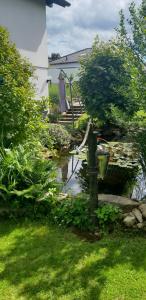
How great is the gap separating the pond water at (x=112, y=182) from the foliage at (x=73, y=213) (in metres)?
1.50

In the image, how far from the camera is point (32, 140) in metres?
6.25

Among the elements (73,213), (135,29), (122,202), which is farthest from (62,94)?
(73,213)

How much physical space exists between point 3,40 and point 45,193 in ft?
12.3

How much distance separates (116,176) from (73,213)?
3078mm

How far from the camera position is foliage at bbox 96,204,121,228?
13.4 feet

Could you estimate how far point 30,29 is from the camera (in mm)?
12953

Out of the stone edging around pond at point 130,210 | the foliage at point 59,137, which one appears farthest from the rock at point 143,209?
the foliage at point 59,137

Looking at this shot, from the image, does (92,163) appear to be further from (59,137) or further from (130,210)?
(59,137)

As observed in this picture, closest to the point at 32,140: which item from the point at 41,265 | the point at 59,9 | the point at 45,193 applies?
the point at 45,193

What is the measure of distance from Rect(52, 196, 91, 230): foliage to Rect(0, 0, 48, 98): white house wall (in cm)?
857

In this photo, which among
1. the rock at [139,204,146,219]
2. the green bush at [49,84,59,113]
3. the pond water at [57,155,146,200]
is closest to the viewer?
the rock at [139,204,146,219]

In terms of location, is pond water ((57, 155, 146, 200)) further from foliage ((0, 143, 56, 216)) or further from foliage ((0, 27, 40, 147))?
foliage ((0, 27, 40, 147))

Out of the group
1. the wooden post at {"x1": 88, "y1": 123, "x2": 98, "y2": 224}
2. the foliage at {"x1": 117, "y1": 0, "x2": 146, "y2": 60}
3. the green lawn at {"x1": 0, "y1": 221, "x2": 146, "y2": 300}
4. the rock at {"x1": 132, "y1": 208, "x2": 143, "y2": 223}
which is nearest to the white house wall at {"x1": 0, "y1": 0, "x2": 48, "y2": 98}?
the foliage at {"x1": 117, "y1": 0, "x2": 146, "y2": 60}

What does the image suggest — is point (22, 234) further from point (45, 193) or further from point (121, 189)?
point (121, 189)
